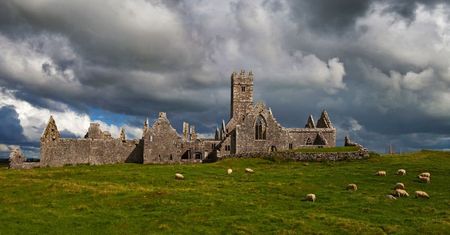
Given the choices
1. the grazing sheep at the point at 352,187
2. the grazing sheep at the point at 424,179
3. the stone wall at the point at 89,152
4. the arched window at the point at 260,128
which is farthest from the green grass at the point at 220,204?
the arched window at the point at 260,128

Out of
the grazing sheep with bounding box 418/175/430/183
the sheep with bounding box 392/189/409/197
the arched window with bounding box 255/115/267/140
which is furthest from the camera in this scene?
the arched window with bounding box 255/115/267/140

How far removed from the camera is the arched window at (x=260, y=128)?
84938 millimetres

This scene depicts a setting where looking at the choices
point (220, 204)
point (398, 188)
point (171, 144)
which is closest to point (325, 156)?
point (398, 188)

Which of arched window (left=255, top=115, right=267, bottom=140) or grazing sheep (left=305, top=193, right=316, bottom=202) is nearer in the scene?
grazing sheep (left=305, top=193, right=316, bottom=202)

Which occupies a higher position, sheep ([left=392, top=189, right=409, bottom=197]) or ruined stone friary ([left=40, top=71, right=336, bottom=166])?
ruined stone friary ([left=40, top=71, right=336, bottom=166])

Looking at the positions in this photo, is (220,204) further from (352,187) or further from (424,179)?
(424,179)

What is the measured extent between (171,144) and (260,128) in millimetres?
16544

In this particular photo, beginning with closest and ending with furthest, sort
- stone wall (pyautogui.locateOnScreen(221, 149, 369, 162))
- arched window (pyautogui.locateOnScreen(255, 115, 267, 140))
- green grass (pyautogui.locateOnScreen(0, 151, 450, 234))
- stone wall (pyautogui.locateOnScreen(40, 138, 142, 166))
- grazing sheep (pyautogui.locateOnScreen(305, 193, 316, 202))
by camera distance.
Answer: green grass (pyautogui.locateOnScreen(0, 151, 450, 234)) → grazing sheep (pyautogui.locateOnScreen(305, 193, 316, 202)) → stone wall (pyautogui.locateOnScreen(221, 149, 369, 162)) → stone wall (pyautogui.locateOnScreen(40, 138, 142, 166)) → arched window (pyautogui.locateOnScreen(255, 115, 267, 140))

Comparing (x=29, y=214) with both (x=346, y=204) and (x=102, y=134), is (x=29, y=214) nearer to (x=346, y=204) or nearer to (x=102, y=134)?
(x=346, y=204)

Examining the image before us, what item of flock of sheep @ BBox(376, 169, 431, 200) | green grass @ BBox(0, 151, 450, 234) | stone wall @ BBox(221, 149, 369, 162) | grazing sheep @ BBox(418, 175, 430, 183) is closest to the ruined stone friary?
stone wall @ BBox(221, 149, 369, 162)

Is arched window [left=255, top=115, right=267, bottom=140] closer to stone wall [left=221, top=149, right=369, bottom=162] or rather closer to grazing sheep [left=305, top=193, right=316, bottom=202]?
stone wall [left=221, top=149, right=369, bottom=162]

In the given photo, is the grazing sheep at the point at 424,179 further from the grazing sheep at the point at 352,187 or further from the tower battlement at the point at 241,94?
the tower battlement at the point at 241,94

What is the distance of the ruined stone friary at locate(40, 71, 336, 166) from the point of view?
82.7 metres

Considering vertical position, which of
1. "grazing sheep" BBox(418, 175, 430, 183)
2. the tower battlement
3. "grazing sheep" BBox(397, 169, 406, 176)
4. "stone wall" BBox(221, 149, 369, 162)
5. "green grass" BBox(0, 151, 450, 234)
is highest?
the tower battlement
